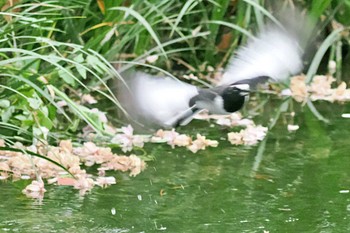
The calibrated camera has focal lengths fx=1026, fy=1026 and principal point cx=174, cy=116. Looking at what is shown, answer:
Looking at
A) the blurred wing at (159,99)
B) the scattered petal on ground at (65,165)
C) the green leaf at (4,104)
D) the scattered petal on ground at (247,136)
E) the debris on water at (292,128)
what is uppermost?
the blurred wing at (159,99)

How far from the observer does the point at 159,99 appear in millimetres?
3551

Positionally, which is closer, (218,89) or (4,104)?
(218,89)

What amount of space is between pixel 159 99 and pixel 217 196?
41 centimetres

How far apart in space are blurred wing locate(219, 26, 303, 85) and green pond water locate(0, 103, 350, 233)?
1.10 ft

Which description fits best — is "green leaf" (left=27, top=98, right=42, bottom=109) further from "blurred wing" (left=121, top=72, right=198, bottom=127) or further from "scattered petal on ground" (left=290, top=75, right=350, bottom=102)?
"scattered petal on ground" (left=290, top=75, right=350, bottom=102)

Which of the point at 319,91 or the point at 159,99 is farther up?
the point at 159,99

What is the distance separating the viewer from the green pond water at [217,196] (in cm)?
305

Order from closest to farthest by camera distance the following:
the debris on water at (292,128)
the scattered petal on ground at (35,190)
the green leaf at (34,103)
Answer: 1. the scattered petal on ground at (35,190)
2. the green leaf at (34,103)
3. the debris on water at (292,128)

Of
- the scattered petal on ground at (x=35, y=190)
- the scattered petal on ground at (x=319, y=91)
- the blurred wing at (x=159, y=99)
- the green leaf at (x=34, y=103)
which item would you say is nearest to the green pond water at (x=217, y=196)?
the scattered petal on ground at (x=35, y=190)

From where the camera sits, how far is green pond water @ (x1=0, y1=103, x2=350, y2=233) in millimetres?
3053

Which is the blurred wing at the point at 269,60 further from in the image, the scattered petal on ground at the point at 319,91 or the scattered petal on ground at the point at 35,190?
the scattered petal on ground at the point at 319,91

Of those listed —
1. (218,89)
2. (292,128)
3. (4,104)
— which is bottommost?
(292,128)

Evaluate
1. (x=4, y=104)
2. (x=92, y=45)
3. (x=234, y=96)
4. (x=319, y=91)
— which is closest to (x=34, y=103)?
(x=4, y=104)

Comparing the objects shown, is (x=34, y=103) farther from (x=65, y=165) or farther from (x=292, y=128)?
(x=292, y=128)
